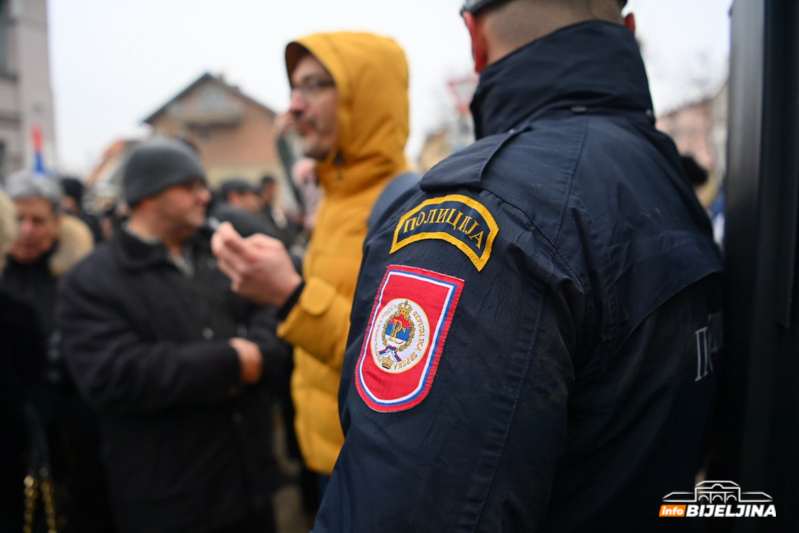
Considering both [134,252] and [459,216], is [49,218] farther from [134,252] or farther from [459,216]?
[459,216]

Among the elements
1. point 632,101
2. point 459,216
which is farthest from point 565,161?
point 632,101

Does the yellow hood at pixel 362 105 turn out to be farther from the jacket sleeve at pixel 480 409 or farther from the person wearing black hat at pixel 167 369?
the jacket sleeve at pixel 480 409

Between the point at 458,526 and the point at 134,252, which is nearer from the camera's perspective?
the point at 458,526

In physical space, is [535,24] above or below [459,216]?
above

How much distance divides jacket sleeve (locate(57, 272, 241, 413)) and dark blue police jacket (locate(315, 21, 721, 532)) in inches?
67.9

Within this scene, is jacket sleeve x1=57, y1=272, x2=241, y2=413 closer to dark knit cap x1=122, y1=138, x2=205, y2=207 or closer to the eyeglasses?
dark knit cap x1=122, y1=138, x2=205, y2=207

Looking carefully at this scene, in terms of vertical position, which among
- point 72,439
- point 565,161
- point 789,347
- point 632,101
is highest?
point 632,101

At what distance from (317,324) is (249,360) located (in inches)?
41.9

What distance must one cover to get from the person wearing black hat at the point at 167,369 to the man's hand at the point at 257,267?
0.88 m

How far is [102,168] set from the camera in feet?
70.6

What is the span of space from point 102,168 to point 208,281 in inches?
849

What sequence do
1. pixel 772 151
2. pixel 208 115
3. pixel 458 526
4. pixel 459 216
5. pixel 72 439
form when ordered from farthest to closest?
pixel 208 115 < pixel 72 439 < pixel 772 151 < pixel 459 216 < pixel 458 526

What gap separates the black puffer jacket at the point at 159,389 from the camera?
101 inches

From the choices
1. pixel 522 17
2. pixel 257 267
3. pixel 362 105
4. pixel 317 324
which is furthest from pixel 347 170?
pixel 522 17
